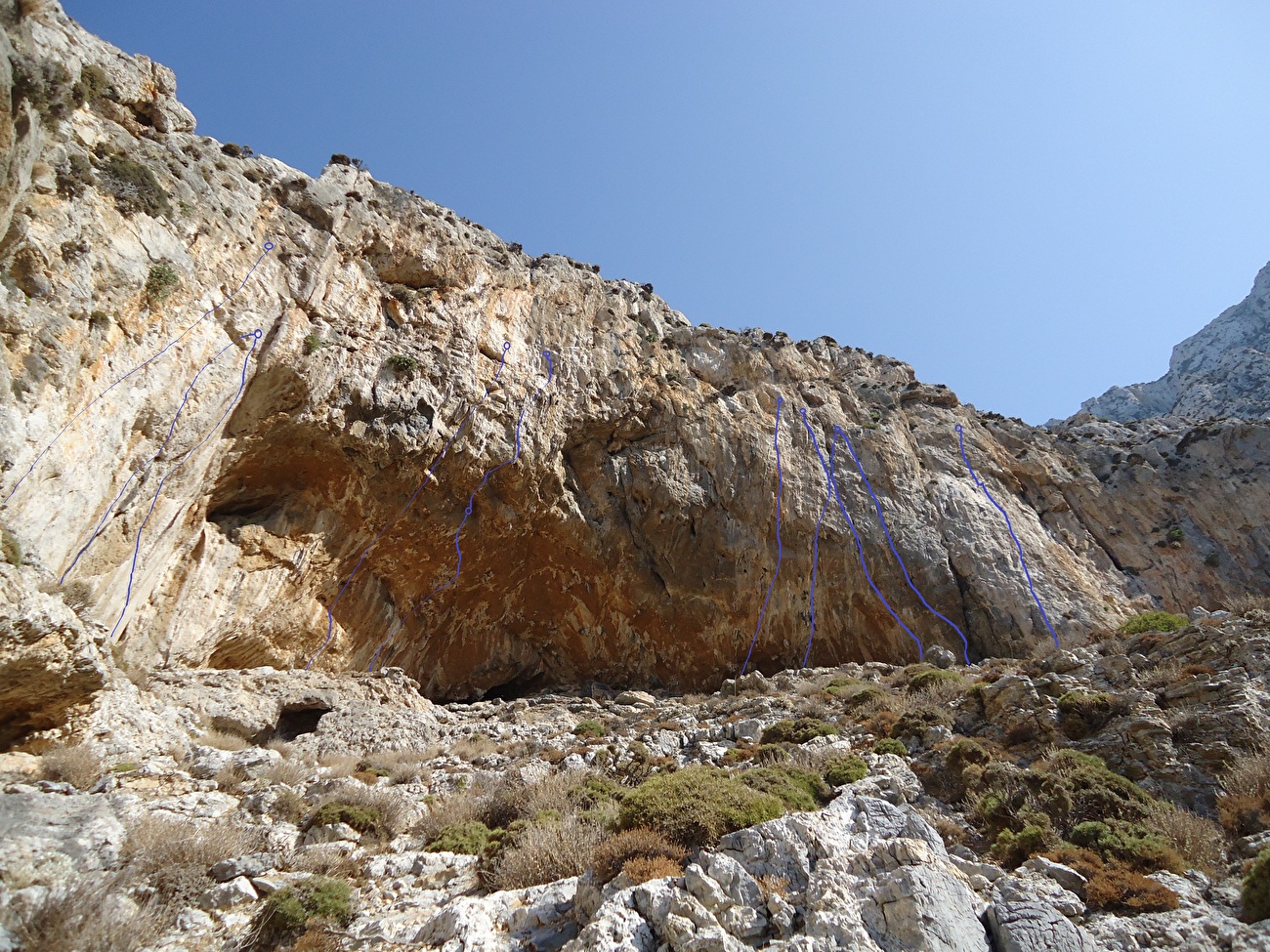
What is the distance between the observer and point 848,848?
8.17m

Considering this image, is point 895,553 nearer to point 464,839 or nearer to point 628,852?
point 464,839

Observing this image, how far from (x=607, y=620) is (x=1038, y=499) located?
21.0 metres

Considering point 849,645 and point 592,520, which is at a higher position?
point 592,520

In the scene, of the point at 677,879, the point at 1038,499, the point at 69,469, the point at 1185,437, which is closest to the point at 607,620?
the point at 69,469

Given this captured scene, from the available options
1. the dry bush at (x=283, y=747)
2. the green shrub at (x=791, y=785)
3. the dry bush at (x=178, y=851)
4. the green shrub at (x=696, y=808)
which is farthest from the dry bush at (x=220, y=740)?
the green shrub at (x=791, y=785)

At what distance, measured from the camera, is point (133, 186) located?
52.1ft

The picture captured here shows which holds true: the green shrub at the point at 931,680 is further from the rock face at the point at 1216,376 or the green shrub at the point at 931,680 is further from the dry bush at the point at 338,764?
the rock face at the point at 1216,376

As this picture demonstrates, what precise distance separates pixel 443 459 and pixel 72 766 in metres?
12.7

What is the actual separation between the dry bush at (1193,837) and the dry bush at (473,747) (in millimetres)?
11918

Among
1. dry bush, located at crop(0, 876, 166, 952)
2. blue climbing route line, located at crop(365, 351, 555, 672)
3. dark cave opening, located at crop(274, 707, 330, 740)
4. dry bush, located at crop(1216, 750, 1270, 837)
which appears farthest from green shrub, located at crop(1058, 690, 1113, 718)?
blue climbing route line, located at crop(365, 351, 555, 672)

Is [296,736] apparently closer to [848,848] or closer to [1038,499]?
[848,848]

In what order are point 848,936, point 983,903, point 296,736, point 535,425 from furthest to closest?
point 535,425 < point 296,736 < point 983,903 < point 848,936

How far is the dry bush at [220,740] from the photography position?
1333 cm

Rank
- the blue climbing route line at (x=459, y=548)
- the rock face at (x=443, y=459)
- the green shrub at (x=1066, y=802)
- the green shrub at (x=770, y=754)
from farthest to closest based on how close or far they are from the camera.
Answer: the blue climbing route line at (x=459, y=548) → the rock face at (x=443, y=459) → the green shrub at (x=770, y=754) → the green shrub at (x=1066, y=802)
